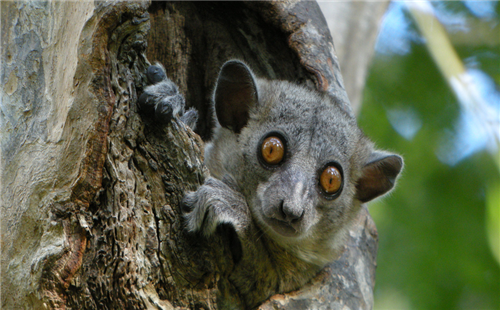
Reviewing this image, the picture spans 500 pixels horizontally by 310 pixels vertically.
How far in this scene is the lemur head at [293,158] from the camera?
2.83m

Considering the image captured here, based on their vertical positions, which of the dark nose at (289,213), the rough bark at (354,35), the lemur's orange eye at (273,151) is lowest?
the dark nose at (289,213)

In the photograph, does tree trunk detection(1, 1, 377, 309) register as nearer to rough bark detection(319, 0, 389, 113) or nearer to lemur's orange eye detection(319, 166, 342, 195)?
lemur's orange eye detection(319, 166, 342, 195)

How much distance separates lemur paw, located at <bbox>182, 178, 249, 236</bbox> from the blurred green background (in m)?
3.31

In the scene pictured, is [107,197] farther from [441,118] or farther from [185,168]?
[441,118]

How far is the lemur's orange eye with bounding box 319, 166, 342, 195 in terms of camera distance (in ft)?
10.0

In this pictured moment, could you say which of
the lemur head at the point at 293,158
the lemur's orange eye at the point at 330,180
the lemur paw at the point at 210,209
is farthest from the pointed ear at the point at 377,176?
the lemur paw at the point at 210,209

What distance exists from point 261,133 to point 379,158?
91cm

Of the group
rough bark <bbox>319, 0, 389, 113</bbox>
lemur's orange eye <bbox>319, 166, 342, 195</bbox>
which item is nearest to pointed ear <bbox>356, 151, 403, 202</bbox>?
lemur's orange eye <bbox>319, 166, 342, 195</bbox>

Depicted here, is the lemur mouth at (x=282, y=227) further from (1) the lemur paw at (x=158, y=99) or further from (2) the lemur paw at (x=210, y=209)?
(1) the lemur paw at (x=158, y=99)

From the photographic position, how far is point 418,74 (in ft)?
21.2

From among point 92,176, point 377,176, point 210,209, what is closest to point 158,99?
point 92,176

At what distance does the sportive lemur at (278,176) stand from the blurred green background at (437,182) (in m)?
2.33

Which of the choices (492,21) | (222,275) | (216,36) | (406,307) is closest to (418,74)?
(492,21)

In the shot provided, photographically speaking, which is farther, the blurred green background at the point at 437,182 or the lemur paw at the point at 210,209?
the blurred green background at the point at 437,182
